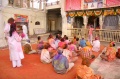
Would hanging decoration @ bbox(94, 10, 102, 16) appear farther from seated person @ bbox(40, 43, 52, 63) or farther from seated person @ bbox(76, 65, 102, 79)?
seated person @ bbox(76, 65, 102, 79)

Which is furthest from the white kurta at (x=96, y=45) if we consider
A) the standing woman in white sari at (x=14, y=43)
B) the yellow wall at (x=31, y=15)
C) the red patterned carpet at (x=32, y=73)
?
the yellow wall at (x=31, y=15)

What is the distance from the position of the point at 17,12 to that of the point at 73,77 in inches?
507

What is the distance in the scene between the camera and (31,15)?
16.8 metres

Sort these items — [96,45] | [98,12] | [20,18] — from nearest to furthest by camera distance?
[96,45]
[98,12]
[20,18]

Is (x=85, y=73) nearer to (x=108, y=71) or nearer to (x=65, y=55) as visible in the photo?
(x=108, y=71)

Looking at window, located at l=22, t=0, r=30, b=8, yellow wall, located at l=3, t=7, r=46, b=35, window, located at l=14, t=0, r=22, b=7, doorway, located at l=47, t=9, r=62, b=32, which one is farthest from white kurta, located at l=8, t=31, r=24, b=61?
doorway, located at l=47, t=9, r=62, b=32

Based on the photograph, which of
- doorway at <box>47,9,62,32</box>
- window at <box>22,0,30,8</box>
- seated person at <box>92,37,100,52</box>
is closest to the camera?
seated person at <box>92,37,100,52</box>

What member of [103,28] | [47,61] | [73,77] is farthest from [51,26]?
[73,77]

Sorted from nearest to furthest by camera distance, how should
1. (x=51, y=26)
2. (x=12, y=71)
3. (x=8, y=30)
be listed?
1. (x=12, y=71)
2. (x=8, y=30)
3. (x=51, y=26)

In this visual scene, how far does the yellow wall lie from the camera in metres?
13.5

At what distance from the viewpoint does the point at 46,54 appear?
5109 millimetres

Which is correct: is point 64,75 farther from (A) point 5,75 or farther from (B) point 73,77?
(A) point 5,75

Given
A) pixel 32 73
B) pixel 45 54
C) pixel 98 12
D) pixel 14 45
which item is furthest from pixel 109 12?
pixel 32 73

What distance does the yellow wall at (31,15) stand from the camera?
532 inches
